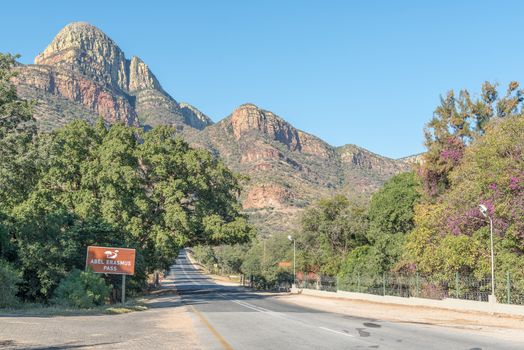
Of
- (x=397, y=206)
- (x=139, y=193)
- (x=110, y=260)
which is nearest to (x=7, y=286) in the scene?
(x=110, y=260)

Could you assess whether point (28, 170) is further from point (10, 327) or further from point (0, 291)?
point (10, 327)

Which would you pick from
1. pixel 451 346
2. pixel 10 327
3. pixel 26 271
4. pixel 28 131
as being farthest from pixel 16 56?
pixel 451 346

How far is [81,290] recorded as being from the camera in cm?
2662

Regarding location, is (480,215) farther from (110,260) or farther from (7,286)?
(7,286)

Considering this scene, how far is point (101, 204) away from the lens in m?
40.7

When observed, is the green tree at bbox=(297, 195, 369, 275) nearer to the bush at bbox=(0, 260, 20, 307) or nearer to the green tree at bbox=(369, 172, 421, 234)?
the green tree at bbox=(369, 172, 421, 234)

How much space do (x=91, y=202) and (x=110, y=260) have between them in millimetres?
10374

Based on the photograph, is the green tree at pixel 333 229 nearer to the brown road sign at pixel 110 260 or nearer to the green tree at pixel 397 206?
the green tree at pixel 397 206

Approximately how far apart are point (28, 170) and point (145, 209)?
12.1 meters

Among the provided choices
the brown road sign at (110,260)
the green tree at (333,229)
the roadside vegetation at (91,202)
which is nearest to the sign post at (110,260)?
the brown road sign at (110,260)

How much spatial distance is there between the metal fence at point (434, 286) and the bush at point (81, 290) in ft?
70.5

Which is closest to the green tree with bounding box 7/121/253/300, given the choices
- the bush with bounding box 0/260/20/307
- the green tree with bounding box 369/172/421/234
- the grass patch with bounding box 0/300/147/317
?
the grass patch with bounding box 0/300/147/317

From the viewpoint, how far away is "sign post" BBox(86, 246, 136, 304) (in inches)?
1166

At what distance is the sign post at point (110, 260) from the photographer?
97.1ft
